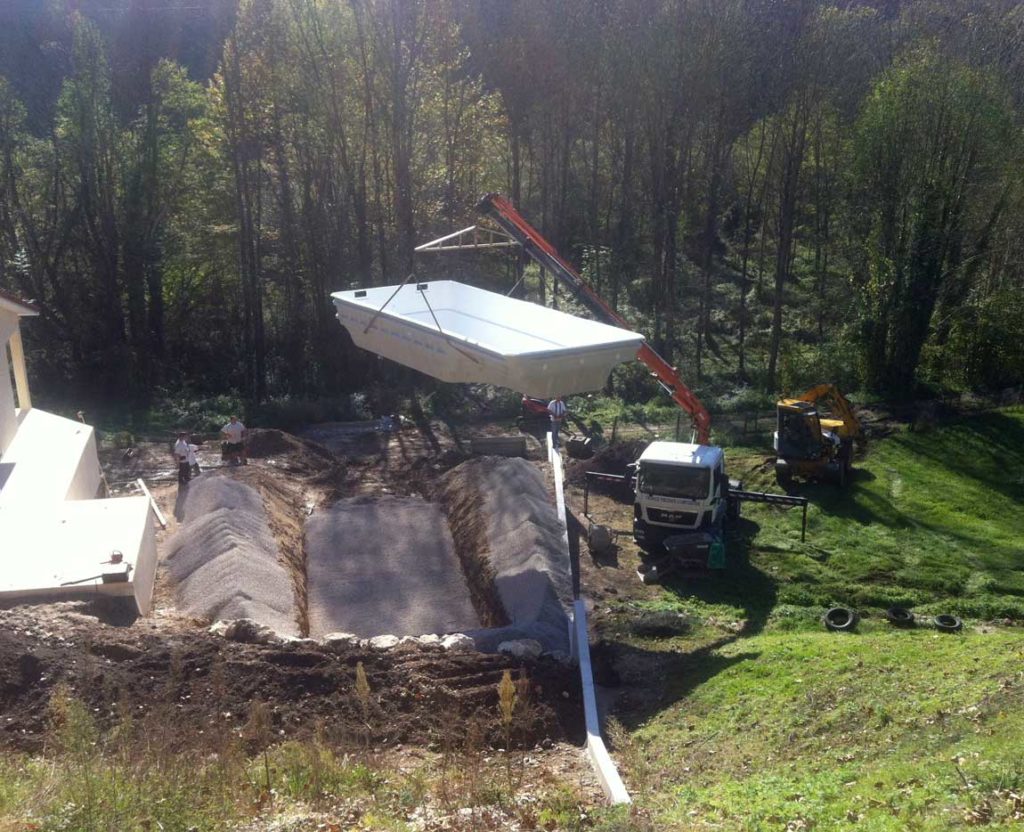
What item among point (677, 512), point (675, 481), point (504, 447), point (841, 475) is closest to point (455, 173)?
point (504, 447)

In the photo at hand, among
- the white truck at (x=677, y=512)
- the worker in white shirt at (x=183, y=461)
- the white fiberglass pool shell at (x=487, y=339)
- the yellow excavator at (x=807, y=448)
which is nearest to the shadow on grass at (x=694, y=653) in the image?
the white truck at (x=677, y=512)

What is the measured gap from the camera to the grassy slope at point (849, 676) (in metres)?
8.22

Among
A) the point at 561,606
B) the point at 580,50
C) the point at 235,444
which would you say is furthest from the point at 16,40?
the point at 561,606

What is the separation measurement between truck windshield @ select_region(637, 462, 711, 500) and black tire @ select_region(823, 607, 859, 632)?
342 cm

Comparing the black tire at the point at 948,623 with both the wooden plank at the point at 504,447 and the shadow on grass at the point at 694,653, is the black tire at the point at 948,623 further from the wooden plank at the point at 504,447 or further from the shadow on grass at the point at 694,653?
the wooden plank at the point at 504,447

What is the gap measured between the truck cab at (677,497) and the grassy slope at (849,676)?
109 cm

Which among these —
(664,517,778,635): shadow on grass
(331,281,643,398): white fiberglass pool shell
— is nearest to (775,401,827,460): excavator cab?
(664,517,778,635): shadow on grass

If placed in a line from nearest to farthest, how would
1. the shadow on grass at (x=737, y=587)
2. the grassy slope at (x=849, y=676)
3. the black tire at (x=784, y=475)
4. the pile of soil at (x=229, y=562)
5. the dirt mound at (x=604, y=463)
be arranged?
the grassy slope at (x=849, y=676) < the pile of soil at (x=229, y=562) < the shadow on grass at (x=737, y=587) < the black tire at (x=784, y=475) < the dirt mound at (x=604, y=463)

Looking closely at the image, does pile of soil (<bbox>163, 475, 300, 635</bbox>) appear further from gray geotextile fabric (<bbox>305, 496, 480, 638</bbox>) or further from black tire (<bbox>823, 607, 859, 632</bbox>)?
black tire (<bbox>823, 607, 859, 632</bbox>)

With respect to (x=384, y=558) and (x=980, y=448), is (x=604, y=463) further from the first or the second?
(x=980, y=448)

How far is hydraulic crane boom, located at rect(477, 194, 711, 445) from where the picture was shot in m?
21.9

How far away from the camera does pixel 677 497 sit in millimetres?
18969

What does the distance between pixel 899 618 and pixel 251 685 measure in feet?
33.1

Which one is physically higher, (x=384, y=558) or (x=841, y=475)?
(x=841, y=475)
